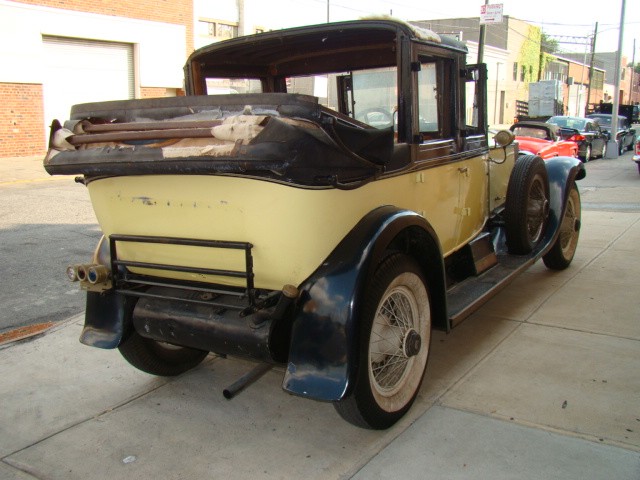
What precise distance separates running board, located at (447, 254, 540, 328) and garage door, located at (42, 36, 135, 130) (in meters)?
17.0

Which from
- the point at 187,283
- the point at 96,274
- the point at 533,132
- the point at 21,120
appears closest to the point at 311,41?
the point at 187,283

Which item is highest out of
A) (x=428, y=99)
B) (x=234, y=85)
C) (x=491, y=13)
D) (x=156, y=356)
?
(x=491, y=13)

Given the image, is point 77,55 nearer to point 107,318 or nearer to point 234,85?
point 234,85

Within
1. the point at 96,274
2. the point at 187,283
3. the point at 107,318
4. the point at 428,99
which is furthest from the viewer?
the point at 428,99

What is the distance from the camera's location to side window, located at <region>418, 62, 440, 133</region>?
389cm

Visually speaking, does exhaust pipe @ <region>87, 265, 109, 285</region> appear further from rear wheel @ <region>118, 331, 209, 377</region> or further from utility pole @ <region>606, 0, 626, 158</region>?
utility pole @ <region>606, 0, 626, 158</region>

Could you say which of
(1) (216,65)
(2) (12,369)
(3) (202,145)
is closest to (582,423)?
(3) (202,145)

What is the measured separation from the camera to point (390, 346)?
3.32 m

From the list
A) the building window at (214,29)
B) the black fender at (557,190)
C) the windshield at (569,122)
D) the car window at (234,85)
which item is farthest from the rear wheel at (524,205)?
the building window at (214,29)

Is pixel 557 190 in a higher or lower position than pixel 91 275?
higher

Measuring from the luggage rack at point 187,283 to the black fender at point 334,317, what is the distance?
0.28 metres

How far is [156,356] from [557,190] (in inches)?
149

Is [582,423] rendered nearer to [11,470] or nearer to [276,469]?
[276,469]

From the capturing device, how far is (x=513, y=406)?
3.47 m
